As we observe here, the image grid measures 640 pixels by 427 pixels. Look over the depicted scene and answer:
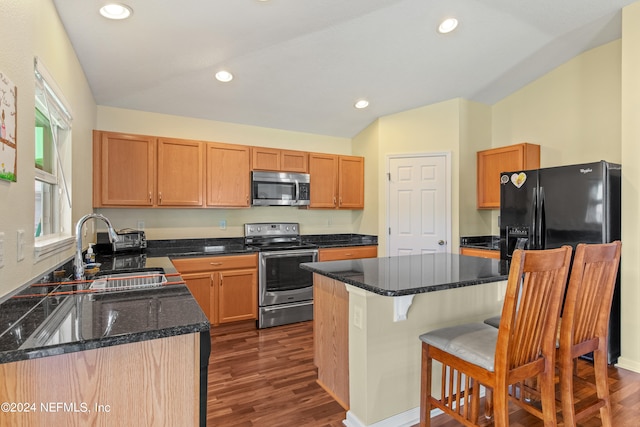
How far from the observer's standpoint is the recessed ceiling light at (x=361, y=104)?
4.14 meters

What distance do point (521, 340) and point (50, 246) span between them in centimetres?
233

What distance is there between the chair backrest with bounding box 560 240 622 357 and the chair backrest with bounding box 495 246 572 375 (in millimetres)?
166

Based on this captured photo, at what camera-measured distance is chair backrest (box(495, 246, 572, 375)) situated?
4.49 feet

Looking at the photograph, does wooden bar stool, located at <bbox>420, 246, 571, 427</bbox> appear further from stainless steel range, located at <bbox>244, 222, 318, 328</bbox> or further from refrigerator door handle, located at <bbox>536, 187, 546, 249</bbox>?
stainless steel range, located at <bbox>244, 222, 318, 328</bbox>

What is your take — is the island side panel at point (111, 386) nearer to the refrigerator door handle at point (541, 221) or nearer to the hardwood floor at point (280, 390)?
the hardwood floor at point (280, 390)

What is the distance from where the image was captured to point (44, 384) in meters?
1.04

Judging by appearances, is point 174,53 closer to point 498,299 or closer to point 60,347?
point 60,347

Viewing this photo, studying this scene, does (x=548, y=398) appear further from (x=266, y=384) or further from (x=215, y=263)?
(x=215, y=263)

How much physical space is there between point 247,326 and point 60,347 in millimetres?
2967

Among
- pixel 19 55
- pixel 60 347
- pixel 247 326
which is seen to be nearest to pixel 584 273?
pixel 60 347

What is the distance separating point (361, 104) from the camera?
4207 mm

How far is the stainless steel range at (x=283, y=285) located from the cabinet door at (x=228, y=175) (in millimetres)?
649

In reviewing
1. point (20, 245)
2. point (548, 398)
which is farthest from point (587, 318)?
point (20, 245)

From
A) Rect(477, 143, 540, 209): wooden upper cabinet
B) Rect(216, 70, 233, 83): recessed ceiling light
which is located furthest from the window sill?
Rect(477, 143, 540, 209): wooden upper cabinet
